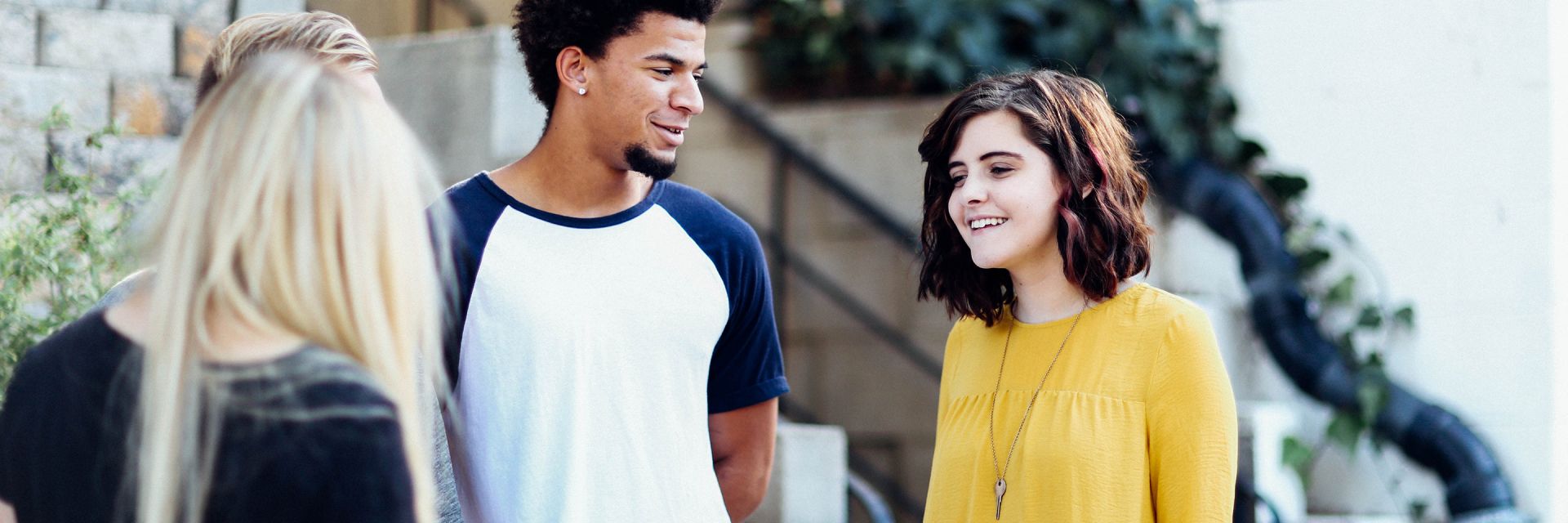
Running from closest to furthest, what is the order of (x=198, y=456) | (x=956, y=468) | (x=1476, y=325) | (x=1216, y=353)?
(x=198, y=456) → (x=1216, y=353) → (x=956, y=468) → (x=1476, y=325)

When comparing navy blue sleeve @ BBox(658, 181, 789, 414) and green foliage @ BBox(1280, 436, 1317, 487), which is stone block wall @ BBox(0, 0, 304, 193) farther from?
green foliage @ BBox(1280, 436, 1317, 487)

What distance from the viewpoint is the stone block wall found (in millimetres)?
3604

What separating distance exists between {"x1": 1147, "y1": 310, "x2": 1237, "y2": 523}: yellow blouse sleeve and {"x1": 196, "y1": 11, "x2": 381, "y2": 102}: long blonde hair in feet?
3.76

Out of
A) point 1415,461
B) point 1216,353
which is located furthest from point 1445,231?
point 1216,353

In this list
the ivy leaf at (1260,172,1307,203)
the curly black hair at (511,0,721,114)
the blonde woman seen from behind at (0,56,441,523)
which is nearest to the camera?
the blonde woman seen from behind at (0,56,441,523)

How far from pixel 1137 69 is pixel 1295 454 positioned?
4.49 feet

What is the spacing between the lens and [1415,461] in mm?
4879

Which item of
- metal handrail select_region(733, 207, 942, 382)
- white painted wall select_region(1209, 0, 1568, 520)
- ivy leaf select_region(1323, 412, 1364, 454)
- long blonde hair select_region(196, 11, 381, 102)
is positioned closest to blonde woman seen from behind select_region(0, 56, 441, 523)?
long blonde hair select_region(196, 11, 381, 102)

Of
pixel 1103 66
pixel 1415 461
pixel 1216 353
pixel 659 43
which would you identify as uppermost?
pixel 1103 66

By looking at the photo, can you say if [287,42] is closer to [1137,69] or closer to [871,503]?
[871,503]

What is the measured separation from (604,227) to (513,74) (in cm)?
216

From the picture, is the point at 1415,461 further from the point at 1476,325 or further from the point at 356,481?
the point at 356,481

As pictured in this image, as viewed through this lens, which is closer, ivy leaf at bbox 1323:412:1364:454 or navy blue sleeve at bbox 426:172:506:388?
navy blue sleeve at bbox 426:172:506:388

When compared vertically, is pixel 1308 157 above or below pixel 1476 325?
above
